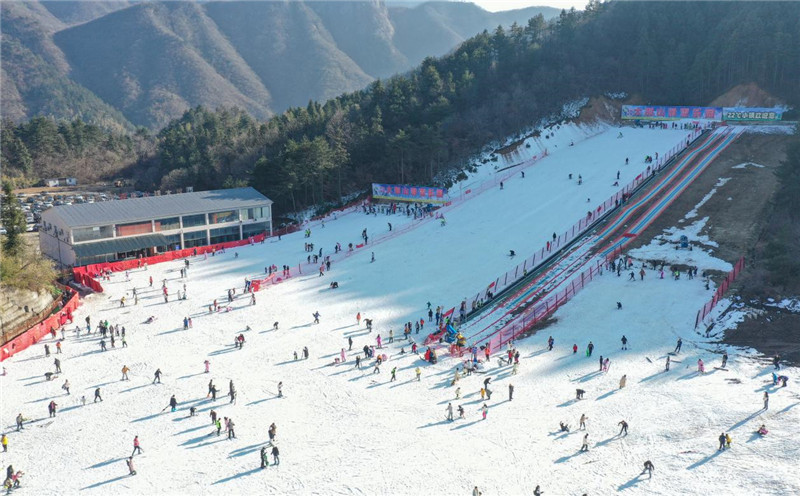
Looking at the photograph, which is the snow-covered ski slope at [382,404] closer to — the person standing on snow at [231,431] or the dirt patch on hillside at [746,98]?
the person standing on snow at [231,431]

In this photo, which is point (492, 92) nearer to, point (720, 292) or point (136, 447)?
point (720, 292)

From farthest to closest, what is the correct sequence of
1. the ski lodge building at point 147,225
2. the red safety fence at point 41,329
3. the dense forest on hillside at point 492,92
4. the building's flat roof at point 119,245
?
the dense forest on hillside at point 492,92
the ski lodge building at point 147,225
the building's flat roof at point 119,245
the red safety fence at point 41,329

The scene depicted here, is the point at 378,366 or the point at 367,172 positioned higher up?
the point at 367,172

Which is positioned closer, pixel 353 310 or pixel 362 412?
pixel 362 412

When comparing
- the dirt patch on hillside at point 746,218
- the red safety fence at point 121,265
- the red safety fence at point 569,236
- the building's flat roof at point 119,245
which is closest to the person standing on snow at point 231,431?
the red safety fence at point 569,236

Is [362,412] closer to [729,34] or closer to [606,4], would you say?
[729,34]

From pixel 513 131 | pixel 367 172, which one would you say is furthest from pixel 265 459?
pixel 513 131

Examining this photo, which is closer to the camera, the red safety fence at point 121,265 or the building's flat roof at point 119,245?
the red safety fence at point 121,265
